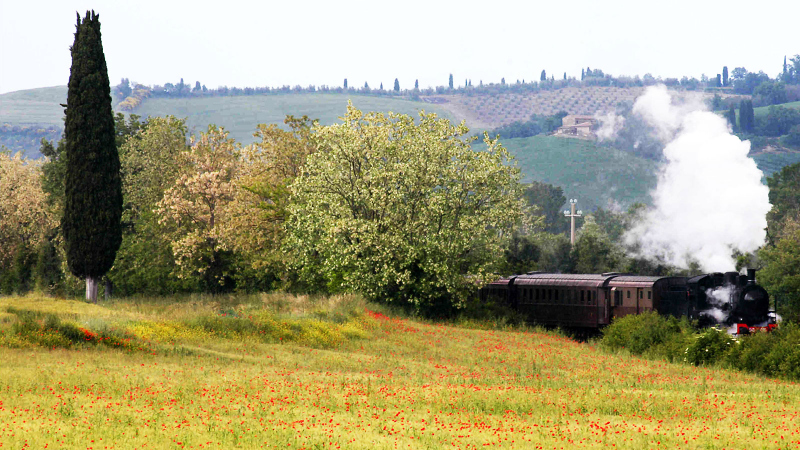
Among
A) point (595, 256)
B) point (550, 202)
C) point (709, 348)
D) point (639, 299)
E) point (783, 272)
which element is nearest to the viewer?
point (709, 348)

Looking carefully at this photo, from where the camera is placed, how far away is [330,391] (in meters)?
21.8

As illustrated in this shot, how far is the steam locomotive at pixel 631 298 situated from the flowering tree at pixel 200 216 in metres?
19.4

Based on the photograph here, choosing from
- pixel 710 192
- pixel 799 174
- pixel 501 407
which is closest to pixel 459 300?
pixel 710 192

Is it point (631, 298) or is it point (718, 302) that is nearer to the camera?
point (718, 302)

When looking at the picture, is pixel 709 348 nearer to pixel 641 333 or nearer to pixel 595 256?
pixel 641 333

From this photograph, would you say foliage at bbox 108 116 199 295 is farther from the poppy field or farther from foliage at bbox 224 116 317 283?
the poppy field

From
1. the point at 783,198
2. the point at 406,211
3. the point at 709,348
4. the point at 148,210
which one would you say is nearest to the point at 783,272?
the point at 406,211

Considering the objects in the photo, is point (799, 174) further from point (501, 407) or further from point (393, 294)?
point (501, 407)

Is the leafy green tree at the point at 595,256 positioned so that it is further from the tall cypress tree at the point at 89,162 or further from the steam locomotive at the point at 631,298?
the tall cypress tree at the point at 89,162

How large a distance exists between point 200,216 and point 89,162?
14.2 meters

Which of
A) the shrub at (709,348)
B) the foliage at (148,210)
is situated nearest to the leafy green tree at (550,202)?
the foliage at (148,210)

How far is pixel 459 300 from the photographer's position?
46.4 metres

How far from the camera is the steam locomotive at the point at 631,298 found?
39.0 metres

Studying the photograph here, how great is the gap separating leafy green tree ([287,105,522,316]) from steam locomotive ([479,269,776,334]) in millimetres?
3189
